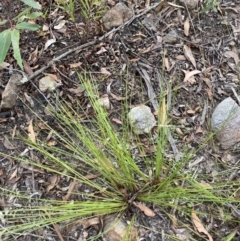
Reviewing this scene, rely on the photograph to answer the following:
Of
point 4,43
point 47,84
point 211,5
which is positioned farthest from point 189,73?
point 4,43

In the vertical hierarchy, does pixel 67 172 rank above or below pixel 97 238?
above

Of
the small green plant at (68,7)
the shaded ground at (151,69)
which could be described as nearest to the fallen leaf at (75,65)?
the shaded ground at (151,69)

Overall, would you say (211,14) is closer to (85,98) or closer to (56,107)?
(85,98)

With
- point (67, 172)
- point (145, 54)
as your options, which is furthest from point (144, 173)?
point (145, 54)

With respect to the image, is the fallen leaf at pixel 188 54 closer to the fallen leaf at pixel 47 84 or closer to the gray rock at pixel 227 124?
the gray rock at pixel 227 124

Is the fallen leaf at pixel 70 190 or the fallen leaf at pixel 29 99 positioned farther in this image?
the fallen leaf at pixel 29 99

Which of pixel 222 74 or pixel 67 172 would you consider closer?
pixel 67 172

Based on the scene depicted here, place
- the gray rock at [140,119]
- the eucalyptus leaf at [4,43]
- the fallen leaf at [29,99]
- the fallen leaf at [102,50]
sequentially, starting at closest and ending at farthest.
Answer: the eucalyptus leaf at [4,43]
the gray rock at [140,119]
the fallen leaf at [29,99]
the fallen leaf at [102,50]
